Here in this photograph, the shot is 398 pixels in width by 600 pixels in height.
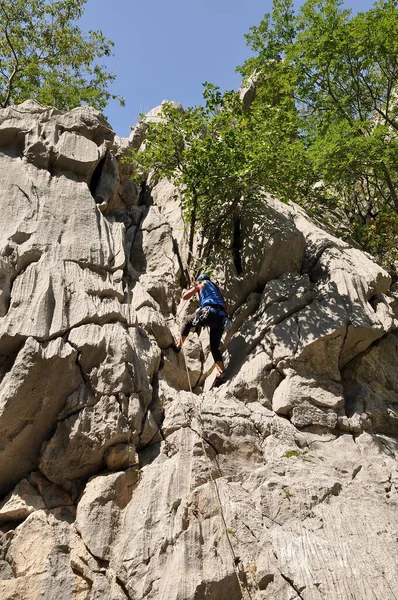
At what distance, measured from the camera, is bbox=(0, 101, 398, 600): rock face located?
323 inches

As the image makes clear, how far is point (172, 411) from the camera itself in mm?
10625

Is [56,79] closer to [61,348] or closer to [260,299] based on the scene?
[260,299]

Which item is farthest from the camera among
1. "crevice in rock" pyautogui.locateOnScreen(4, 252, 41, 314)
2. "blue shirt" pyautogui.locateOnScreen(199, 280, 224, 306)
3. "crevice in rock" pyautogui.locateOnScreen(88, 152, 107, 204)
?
"crevice in rock" pyautogui.locateOnScreen(88, 152, 107, 204)

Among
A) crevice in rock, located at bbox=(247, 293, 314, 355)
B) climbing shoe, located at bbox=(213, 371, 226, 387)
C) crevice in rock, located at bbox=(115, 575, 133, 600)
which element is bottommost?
crevice in rock, located at bbox=(115, 575, 133, 600)

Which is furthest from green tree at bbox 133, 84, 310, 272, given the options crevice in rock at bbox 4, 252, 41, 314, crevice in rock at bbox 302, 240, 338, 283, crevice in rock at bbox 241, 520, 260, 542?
crevice in rock at bbox 241, 520, 260, 542

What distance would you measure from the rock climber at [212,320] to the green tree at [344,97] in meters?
5.52

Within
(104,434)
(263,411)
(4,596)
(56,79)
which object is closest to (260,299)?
(263,411)

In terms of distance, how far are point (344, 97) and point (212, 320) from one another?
12336 millimetres

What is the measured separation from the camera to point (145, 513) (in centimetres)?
897

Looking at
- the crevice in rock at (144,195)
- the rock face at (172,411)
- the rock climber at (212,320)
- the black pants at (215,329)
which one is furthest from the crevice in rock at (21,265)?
the crevice in rock at (144,195)

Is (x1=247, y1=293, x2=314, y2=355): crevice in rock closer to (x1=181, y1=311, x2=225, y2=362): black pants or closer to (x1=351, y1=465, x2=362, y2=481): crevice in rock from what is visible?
(x1=181, y1=311, x2=225, y2=362): black pants

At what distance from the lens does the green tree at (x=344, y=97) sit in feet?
54.5

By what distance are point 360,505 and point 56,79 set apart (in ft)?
74.2

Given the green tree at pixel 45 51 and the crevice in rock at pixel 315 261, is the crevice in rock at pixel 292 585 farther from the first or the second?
A: the green tree at pixel 45 51
